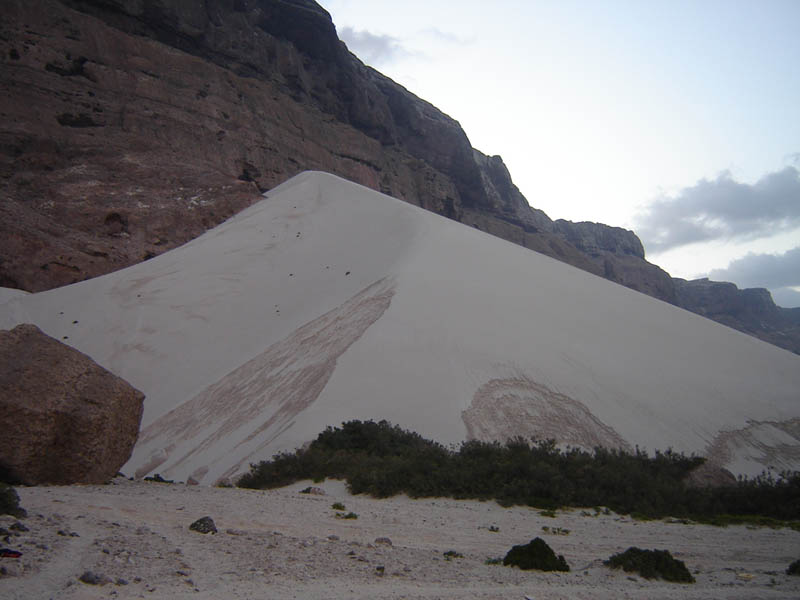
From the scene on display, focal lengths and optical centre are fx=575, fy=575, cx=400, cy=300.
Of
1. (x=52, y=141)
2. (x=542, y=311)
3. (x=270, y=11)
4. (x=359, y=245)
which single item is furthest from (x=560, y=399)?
(x=270, y=11)

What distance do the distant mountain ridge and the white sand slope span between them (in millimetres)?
2880

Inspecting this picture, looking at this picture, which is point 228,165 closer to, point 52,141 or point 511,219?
point 52,141

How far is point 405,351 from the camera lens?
37.0 ft

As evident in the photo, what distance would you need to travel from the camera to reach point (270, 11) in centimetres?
4094

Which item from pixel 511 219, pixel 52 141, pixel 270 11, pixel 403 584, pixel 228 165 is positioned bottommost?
pixel 403 584

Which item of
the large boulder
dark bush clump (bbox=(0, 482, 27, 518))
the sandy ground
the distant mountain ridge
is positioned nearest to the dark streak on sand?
the large boulder

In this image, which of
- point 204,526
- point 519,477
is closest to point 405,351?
point 519,477

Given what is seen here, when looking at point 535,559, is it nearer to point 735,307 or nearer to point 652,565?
point 652,565

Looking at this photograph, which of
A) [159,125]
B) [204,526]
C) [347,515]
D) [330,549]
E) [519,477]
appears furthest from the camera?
[159,125]

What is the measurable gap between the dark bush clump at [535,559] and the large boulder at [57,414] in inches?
193

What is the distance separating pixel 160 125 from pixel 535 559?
28.1 metres

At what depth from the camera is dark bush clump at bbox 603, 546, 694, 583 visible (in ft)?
13.7

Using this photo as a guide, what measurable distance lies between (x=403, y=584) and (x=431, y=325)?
28.3 ft

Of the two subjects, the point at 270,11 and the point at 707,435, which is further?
the point at 270,11
